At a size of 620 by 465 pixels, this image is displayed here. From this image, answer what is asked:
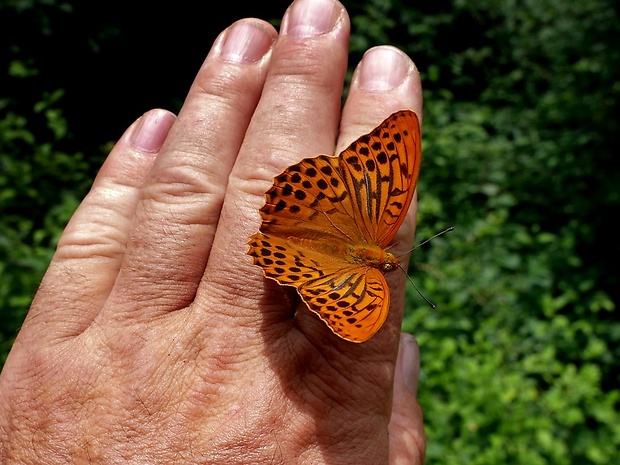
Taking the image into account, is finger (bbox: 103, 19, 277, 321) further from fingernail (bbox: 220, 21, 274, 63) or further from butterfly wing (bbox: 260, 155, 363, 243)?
butterfly wing (bbox: 260, 155, 363, 243)

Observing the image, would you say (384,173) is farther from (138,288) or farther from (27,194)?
(27,194)

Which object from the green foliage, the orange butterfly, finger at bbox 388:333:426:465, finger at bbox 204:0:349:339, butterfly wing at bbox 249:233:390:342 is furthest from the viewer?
the green foliage

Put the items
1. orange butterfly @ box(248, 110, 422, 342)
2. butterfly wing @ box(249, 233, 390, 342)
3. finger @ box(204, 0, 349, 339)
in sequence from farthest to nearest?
finger @ box(204, 0, 349, 339)
orange butterfly @ box(248, 110, 422, 342)
butterfly wing @ box(249, 233, 390, 342)

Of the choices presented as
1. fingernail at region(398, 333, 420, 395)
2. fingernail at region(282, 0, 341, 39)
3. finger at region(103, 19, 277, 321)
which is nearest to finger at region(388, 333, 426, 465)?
fingernail at region(398, 333, 420, 395)

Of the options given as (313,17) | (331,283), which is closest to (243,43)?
(313,17)

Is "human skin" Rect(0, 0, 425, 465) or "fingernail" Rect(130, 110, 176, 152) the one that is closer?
"human skin" Rect(0, 0, 425, 465)

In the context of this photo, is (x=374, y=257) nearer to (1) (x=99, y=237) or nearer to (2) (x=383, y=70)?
(2) (x=383, y=70)

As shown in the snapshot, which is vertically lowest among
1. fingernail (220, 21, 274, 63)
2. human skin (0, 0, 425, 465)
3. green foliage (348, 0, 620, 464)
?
green foliage (348, 0, 620, 464)

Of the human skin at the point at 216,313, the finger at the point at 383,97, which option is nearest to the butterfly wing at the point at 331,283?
the human skin at the point at 216,313
